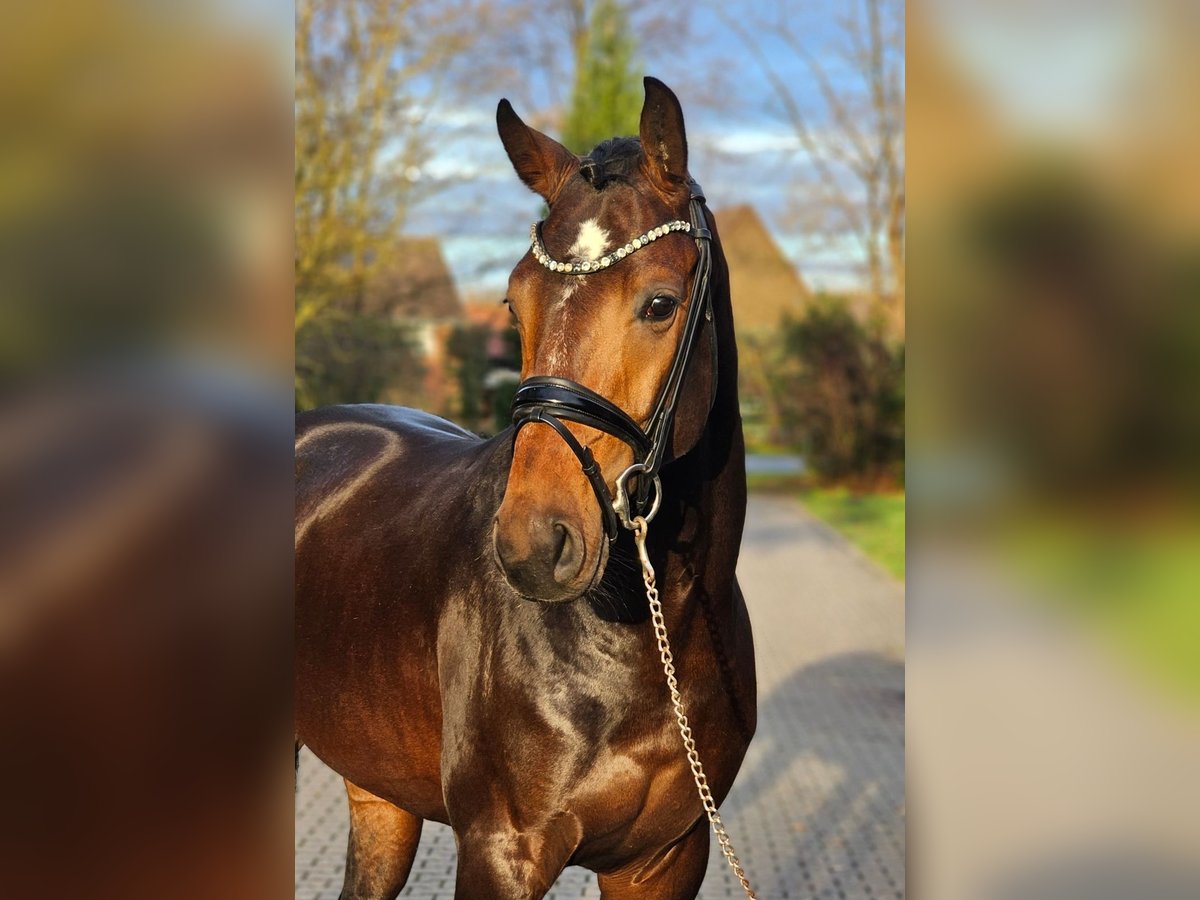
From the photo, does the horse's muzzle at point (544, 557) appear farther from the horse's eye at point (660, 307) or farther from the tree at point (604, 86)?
the tree at point (604, 86)

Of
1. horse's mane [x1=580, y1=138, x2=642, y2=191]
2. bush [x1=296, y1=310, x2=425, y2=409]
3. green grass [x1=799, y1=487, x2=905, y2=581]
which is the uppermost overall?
horse's mane [x1=580, y1=138, x2=642, y2=191]

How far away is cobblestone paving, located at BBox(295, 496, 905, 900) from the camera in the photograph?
5277 millimetres

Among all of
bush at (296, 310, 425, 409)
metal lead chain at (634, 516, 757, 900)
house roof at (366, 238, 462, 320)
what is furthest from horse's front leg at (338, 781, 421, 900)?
house roof at (366, 238, 462, 320)

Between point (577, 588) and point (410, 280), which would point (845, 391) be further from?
point (577, 588)

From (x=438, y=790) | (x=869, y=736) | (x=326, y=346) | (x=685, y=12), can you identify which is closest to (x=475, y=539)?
(x=438, y=790)

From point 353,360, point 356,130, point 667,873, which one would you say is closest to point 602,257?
point 667,873

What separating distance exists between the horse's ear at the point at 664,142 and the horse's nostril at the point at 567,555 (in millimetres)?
687

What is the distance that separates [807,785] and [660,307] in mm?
5432

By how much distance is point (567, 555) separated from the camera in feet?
5.94

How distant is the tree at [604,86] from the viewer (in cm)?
1823

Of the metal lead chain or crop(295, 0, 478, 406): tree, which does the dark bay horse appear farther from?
crop(295, 0, 478, 406): tree
